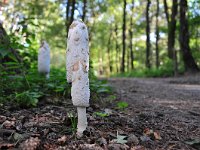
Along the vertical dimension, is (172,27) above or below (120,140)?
above

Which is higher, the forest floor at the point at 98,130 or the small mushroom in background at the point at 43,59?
the small mushroom in background at the point at 43,59

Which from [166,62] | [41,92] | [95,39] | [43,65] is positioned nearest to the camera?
[41,92]

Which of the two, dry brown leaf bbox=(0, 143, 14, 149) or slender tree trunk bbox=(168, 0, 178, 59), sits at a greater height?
slender tree trunk bbox=(168, 0, 178, 59)

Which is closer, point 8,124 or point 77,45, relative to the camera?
point 77,45

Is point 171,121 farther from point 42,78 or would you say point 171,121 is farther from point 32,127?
point 42,78

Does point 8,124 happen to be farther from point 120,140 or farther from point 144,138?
point 144,138

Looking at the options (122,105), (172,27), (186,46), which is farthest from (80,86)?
(172,27)

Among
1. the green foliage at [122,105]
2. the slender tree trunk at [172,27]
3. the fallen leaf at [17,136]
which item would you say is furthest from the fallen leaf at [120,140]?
the slender tree trunk at [172,27]

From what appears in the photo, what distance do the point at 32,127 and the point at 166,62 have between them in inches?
555

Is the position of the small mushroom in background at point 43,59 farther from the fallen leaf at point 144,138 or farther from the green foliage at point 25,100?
the fallen leaf at point 144,138

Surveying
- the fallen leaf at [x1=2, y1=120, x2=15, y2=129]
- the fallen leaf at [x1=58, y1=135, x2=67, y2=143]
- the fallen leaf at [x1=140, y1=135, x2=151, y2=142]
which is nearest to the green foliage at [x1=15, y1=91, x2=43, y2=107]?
the fallen leaf at [x1=2, y1=120, x2=15, y2=129]

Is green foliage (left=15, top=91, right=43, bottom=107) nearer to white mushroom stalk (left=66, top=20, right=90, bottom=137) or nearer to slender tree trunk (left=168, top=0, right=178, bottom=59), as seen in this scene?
white mushroom stalk (left=66, top=20, right=90, bottom=137)

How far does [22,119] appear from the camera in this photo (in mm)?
3150

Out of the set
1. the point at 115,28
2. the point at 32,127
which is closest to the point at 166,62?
the point at 32,127
